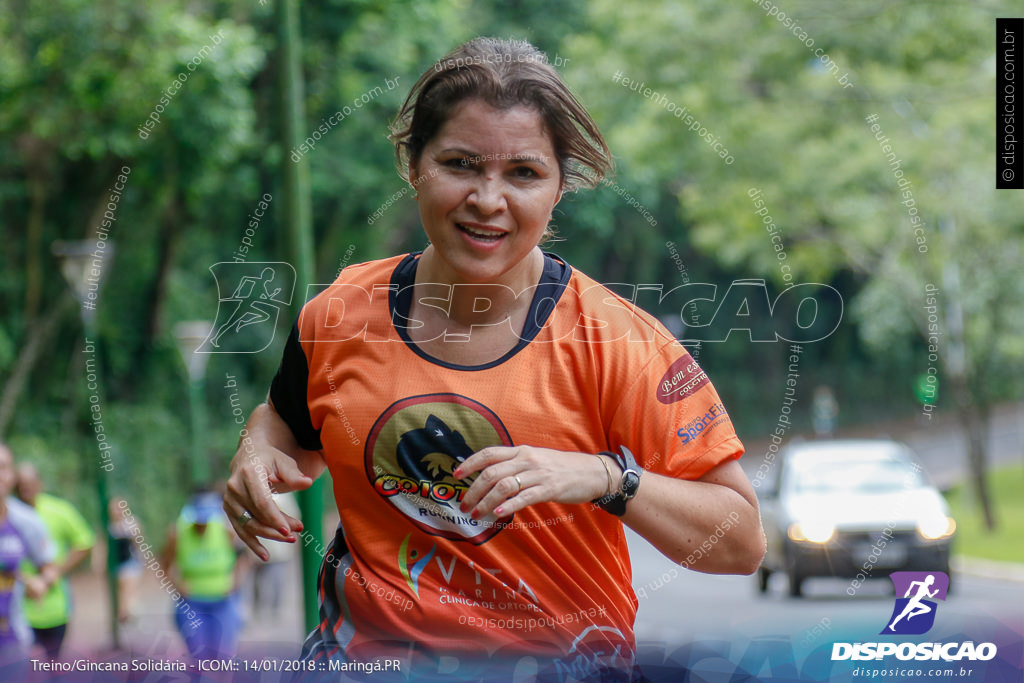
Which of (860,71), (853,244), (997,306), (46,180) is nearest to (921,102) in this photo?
(860,71)

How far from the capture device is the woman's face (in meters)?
1.84

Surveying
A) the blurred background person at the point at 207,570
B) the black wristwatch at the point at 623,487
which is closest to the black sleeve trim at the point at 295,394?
the black wristwatch at the point at 623,487

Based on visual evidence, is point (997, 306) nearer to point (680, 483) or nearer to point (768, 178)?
point (768, 178)

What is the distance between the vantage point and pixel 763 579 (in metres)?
11.1

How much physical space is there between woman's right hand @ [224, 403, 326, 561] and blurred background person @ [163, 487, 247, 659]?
5043 millimetres

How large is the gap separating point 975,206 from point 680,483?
14.0 metres

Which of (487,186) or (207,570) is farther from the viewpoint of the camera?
(207,570)

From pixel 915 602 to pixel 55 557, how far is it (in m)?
4.97

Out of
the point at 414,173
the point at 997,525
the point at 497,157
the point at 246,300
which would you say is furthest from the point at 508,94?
the point at 997,525

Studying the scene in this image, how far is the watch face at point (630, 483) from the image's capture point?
172 cm

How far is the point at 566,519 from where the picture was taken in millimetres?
1880

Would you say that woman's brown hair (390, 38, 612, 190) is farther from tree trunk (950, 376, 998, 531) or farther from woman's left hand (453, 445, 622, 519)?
tree trunk (950, 376, 998, 531)

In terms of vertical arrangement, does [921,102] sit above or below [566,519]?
above

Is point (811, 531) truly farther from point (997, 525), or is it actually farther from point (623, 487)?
point (997, 525)
